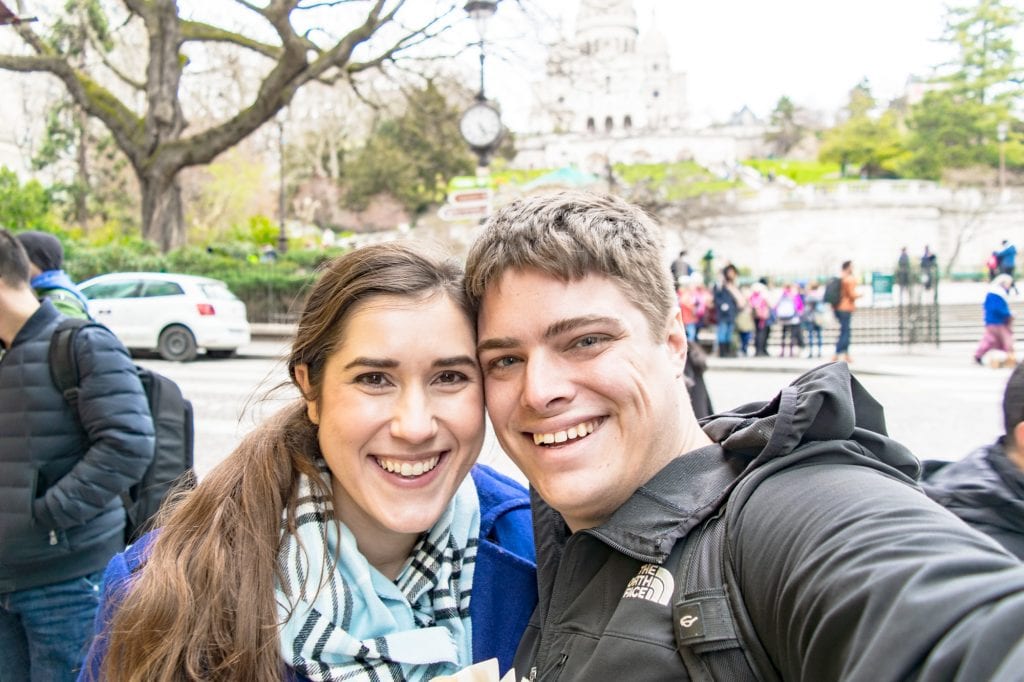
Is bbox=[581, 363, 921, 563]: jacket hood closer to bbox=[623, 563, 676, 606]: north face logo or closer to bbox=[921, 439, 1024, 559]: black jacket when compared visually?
bbox=[623, 563, 676, 606]: north face logo

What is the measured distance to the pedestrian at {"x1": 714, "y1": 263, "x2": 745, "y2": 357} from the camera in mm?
15875

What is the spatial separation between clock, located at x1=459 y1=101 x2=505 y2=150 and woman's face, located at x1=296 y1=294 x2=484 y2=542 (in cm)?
1231

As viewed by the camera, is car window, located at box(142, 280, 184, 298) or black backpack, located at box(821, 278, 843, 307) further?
black backpack, located at box(821, 278, 843, 307)

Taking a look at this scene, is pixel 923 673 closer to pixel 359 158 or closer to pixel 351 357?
pixel 351 357

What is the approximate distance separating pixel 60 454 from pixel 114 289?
13.5 meters

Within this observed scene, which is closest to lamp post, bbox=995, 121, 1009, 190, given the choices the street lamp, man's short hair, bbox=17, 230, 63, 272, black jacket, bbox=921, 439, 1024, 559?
the street lamp

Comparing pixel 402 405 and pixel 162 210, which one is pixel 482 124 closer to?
A: pixel 162 210

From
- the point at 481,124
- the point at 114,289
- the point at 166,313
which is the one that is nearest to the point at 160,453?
the point at 481,124

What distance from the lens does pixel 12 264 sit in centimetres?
316

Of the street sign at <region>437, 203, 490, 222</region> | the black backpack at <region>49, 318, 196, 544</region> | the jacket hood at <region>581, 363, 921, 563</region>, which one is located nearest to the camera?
the jacket hood at <region>581, 363, 921, 563</region>

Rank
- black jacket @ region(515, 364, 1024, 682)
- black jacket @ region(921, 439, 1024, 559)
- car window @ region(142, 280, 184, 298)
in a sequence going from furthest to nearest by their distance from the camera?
car window @ region(142, 280, 184, 298), black jacket @ region(921, 439, 1024, 559), black jacket @ region(515, 364, 1024, 682)

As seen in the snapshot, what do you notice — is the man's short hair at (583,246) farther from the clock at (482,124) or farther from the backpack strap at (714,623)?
the clock at (482,124)

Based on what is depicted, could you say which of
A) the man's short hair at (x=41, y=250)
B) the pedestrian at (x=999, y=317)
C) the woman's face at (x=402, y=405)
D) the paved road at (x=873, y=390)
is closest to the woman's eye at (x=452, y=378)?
the woman's face at (x=402, y=405)

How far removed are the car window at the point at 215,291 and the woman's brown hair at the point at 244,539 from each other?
46.2 feet
